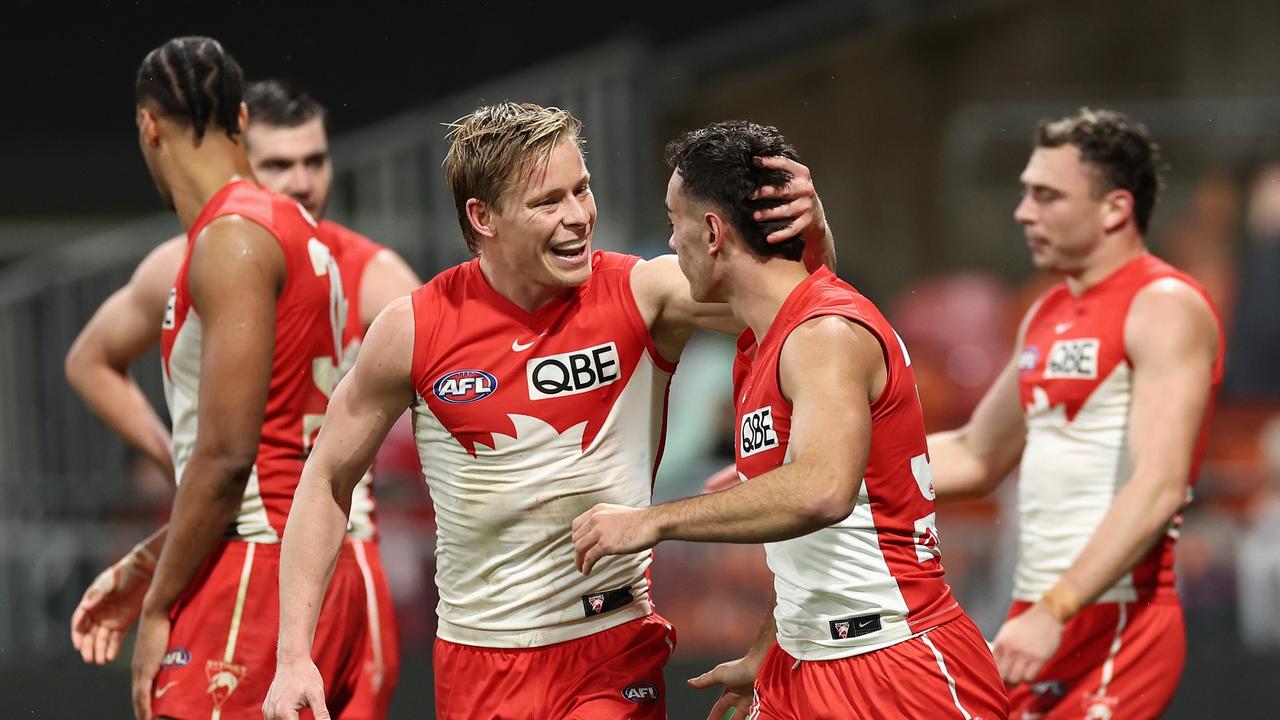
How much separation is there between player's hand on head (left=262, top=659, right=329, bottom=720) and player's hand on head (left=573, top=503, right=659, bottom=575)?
2.31 feet

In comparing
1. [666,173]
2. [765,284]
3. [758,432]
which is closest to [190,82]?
[765,284]

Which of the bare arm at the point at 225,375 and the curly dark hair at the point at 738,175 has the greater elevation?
the curly dark hair at the point at 738,175

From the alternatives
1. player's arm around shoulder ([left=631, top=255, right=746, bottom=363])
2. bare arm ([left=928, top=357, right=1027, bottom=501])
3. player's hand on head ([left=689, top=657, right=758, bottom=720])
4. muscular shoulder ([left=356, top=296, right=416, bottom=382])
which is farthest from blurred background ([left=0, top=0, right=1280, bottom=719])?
muscular shoulder ([left=356, top=296, right=416, bottom=382])

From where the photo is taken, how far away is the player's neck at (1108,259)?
464cm

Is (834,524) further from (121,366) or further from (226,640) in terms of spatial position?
(121,366)

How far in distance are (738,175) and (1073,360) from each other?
5.38 feet

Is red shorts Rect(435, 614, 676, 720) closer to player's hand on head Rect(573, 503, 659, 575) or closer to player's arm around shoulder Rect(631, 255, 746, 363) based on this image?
player's hand on head Rect(573, 503, 659, 575)

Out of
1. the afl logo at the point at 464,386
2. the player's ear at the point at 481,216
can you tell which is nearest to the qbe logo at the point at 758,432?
the afl logo at the point at 464,386

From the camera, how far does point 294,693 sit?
3.36 meters

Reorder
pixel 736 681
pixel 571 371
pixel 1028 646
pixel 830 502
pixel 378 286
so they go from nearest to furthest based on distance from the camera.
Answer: pixel 830 502 → pixel 571 371 → pixel 736 681 → pixel 1028 646 → pixel 378 286

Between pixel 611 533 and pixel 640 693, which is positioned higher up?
pixel 611 533

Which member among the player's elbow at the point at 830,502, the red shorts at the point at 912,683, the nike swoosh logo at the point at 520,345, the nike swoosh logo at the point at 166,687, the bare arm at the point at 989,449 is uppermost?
the nike swoosh logo at the point at 520,345

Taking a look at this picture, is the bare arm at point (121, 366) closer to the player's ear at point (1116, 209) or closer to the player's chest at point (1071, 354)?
the player's chest at point (1071, 354)

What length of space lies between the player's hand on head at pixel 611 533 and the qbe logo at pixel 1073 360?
6.15 ft
